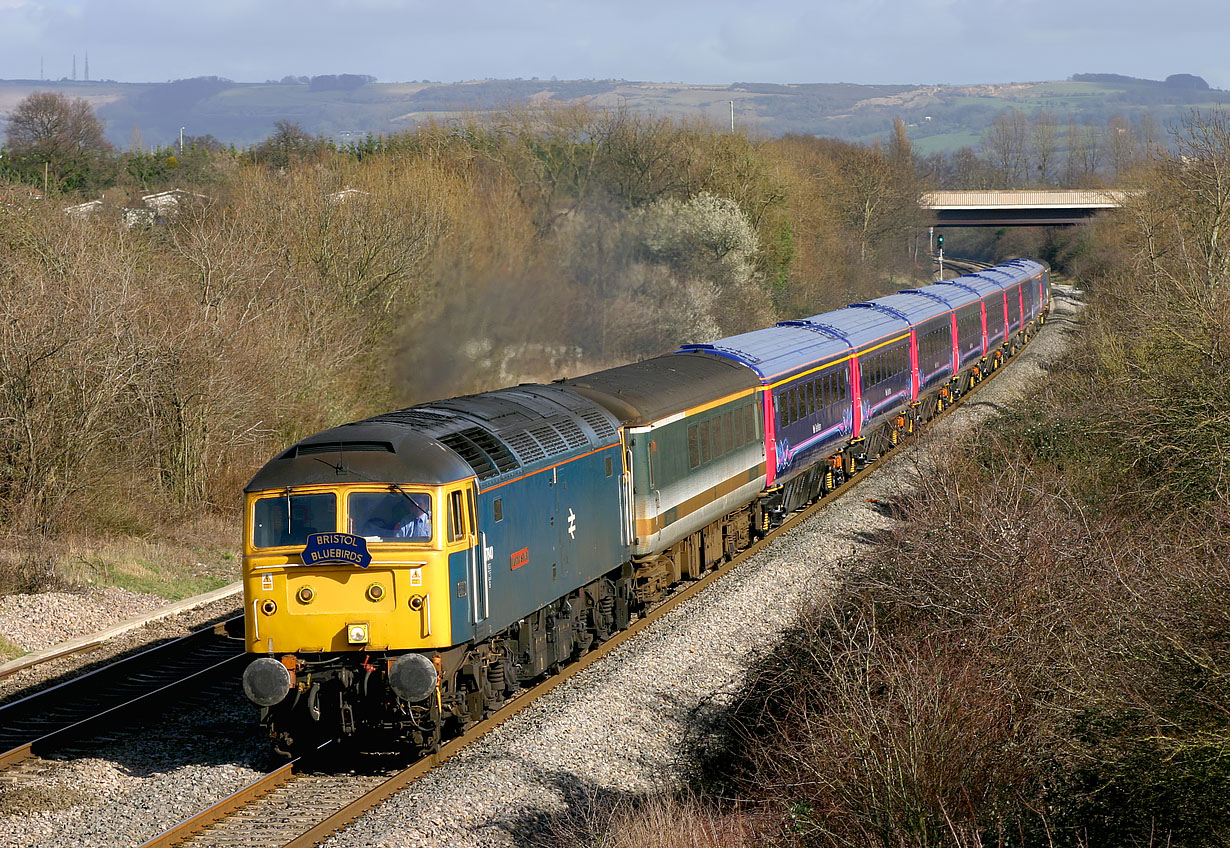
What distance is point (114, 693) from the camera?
1443 centimetres

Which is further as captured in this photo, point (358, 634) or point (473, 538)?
point (473, 538)

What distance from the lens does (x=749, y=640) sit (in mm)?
15508

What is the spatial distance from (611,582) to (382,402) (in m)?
16.6

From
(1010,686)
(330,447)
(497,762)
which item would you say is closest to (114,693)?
(330,447)

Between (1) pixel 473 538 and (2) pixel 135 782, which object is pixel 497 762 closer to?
(1) pixel 473 538

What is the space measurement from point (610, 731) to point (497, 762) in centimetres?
134

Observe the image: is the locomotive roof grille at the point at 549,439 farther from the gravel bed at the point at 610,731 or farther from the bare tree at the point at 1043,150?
the bare tree at the point at 1043,150

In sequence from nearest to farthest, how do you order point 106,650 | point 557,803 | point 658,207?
point 557,803
point 106,650
point 658,207

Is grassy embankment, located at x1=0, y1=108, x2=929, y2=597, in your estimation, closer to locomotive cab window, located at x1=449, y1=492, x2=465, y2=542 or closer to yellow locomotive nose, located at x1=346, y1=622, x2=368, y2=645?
yellow locomotive nose, located at x1=346, y1=622, x2=368, y2=645

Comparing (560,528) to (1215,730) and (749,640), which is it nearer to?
(749,640)

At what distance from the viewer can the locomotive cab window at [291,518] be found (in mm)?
11172

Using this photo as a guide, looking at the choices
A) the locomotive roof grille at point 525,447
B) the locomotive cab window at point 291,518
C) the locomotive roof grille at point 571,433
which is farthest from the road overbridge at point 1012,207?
the locomotive cab window at point 291,518

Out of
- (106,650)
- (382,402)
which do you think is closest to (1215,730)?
(106,650)

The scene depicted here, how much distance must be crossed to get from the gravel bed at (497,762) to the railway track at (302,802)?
17 centimetres
